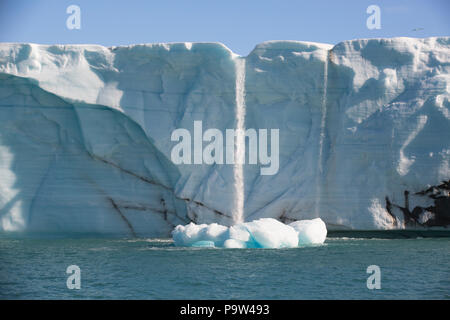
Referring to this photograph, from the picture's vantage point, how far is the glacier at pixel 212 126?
15680 millimetres

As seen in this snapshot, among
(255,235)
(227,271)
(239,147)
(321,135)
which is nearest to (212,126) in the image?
(239,147)

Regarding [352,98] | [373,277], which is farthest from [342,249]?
[352,98]

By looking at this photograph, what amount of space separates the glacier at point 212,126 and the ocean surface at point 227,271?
2144mm

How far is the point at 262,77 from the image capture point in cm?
1675

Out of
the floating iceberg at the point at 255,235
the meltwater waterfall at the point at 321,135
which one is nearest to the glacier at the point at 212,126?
the meltwater waterfall at the point at 321,135

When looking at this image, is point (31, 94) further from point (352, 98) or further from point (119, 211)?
point (352, 98)

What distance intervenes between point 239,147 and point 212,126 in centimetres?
92

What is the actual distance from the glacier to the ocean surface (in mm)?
2144

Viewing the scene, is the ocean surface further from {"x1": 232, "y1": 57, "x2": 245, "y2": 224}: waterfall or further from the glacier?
{"x1": 232, "y1": 57, "x2": 245, "y2": 224}: waterfall

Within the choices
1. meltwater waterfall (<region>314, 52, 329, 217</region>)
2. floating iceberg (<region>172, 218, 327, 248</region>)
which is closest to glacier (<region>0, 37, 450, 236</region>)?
meltwater waterfall (<region>314, 52, 329, 217</region>)

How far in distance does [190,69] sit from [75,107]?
3228 millimetres

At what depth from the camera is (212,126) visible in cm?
1678

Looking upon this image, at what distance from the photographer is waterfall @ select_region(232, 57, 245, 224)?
16.3 m

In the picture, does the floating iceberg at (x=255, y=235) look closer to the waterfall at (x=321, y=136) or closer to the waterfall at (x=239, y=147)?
the waterfall at (x=321, y=136)
